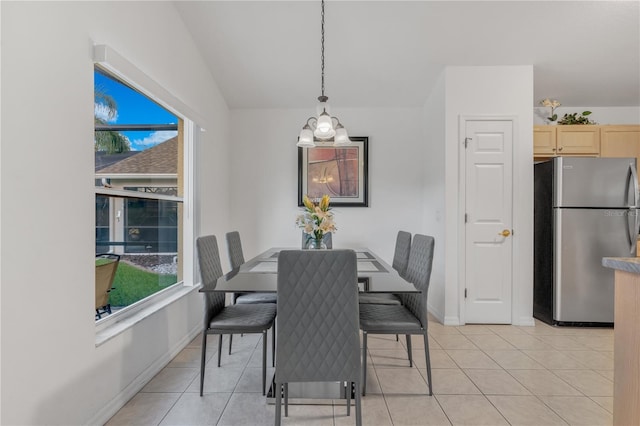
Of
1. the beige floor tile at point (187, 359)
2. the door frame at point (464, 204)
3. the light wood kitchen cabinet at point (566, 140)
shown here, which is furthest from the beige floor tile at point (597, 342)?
the beige floor tile at point (187, 359)

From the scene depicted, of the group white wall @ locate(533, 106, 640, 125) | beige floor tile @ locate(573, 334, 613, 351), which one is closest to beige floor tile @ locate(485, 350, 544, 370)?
beige floor tile @ locate(573, 334, 613, 351)

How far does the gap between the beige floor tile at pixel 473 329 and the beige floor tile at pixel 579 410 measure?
Result: 3.48 feet

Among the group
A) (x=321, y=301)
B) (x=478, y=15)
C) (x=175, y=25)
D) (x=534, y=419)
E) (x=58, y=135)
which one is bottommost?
(x=534, y=419)

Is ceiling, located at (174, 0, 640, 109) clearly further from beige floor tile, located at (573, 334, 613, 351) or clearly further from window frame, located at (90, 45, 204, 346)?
beige floor tile, located at (573, 334, 613, 351)

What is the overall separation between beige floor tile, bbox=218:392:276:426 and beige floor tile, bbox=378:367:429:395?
2.38 ft

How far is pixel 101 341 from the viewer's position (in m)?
1.71

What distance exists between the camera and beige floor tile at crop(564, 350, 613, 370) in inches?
92.7

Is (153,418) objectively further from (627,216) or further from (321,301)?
(627,216)

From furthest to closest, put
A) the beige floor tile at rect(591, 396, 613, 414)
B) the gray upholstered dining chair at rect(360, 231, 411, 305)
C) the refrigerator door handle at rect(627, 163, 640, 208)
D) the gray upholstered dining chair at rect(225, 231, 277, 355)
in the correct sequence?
1. the refrigerator door handle at rect(627, 163, 640, 208)
2. the gray upholstered dining chair at rect(225, 231, 277, 355)
3. the gray upholstered dining chair at rect(360, 231, 411, 305)
4. the beige floor tile at rect(591, 396, 613, 414)

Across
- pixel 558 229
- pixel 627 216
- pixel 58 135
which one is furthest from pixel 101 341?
pixel 627 216

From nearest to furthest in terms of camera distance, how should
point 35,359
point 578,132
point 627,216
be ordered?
1. point 35,359
2. point 627,216
3. point 578,132

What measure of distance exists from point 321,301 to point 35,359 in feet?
3.93

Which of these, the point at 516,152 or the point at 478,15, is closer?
the point at 478,15

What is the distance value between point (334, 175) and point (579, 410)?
303cm
